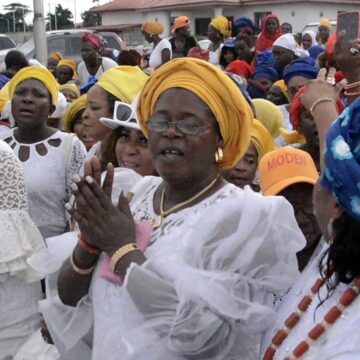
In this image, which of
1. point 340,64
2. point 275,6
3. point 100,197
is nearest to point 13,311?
point 100,197

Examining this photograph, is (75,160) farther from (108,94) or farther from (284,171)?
(284,171)

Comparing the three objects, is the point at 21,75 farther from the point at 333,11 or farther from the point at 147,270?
the point at 333,11

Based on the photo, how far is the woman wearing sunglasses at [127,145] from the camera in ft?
10.8

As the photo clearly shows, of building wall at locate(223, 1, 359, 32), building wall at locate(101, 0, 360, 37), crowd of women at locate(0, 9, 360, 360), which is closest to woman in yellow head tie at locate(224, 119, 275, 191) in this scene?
crowd of women at locate(0, 9, 360, 360)

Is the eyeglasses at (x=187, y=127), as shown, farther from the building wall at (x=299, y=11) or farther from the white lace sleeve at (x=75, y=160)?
the building wall at (x=299, y=11)

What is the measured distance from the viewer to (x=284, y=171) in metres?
3.04

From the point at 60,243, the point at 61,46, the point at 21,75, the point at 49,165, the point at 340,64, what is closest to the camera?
the point at 60,243

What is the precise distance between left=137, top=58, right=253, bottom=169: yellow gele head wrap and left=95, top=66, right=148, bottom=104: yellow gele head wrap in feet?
5.90

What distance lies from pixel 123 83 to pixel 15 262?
52.7 inches

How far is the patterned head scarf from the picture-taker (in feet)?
5.44

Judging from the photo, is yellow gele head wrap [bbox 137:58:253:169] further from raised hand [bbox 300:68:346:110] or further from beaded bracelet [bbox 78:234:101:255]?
raised hand [bbox 300:68:346:110]

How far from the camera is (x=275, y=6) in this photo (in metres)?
38.0

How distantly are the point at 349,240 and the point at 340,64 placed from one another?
2354mm

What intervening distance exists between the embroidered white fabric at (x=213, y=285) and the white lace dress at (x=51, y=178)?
246 centimetres
